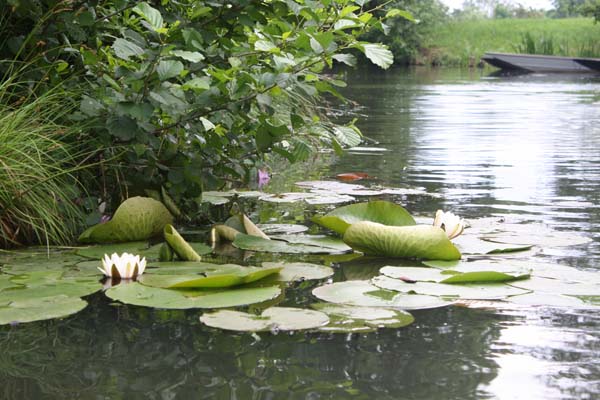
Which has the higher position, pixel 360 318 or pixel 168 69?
pixel 168 69

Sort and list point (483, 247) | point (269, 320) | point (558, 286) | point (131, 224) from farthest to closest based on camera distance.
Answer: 1. point (131, 224)
2. point (483, 247)
3. point (558, 286)
4. point (269, 320)

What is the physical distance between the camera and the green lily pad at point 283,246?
3338mm

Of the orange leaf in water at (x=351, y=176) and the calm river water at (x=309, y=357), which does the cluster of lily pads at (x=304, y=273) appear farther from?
the orange leaf in water at (x=351, y=176)

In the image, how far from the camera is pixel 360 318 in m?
2.40

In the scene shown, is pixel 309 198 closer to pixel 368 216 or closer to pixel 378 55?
pixel 368 216

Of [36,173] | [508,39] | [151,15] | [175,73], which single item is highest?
[508,39]

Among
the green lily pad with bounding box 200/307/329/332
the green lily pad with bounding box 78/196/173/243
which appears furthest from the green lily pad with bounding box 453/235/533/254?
the green lily pad with bounding box 78/196/173/243

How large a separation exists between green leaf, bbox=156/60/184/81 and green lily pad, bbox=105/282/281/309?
736 mm

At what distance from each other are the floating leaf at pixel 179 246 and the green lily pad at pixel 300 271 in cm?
25

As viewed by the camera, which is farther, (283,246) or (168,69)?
(283,246)

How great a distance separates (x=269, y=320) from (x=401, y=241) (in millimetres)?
945

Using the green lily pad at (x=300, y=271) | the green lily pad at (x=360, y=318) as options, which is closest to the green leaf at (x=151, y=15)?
the green lily pad at (x=300, y=271)

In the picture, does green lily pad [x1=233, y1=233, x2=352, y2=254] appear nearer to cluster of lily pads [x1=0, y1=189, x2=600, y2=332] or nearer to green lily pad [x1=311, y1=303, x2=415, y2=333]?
cluster of lily pads [x1=0, y1=189, x2=600, y2=332]

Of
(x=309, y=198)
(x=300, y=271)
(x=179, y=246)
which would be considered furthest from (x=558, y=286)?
(x=309, y=198)
